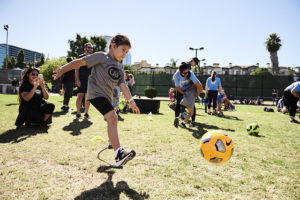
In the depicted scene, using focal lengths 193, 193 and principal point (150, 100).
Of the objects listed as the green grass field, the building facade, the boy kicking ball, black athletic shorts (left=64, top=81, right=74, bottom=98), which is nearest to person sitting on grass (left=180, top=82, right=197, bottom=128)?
the green grass field

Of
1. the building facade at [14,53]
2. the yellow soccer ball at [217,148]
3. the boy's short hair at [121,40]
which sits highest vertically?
the building facade at [14,53]

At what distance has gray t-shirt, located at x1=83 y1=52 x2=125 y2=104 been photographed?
121 inches

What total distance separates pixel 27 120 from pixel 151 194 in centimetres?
454

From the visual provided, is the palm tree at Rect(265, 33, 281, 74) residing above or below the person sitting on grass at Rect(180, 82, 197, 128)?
above

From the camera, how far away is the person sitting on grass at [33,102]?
4941mm

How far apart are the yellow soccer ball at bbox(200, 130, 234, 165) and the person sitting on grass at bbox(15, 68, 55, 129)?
427 centimetres

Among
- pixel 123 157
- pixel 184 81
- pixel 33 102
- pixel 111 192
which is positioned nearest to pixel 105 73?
pixel 123 157

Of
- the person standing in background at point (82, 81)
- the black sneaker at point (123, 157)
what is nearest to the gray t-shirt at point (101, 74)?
the black sneaker at point (123, 157)

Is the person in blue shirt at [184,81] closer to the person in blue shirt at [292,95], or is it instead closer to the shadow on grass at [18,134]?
the shadow on grass at [18,134]

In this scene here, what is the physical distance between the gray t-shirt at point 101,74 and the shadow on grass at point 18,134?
7.64 feet

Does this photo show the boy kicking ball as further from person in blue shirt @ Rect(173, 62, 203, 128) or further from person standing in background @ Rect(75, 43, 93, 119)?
person standing in background @ Rect(75, 43, 93, 119)

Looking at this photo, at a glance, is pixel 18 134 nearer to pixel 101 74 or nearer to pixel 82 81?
pixel 82 81

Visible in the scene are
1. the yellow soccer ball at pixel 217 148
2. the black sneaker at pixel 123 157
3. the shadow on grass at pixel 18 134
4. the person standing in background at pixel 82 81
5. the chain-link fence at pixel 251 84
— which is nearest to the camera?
the black sneaker at pixel 123 157

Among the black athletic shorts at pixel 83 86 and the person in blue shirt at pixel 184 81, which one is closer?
the person in blue shirt at pixel 184 81
